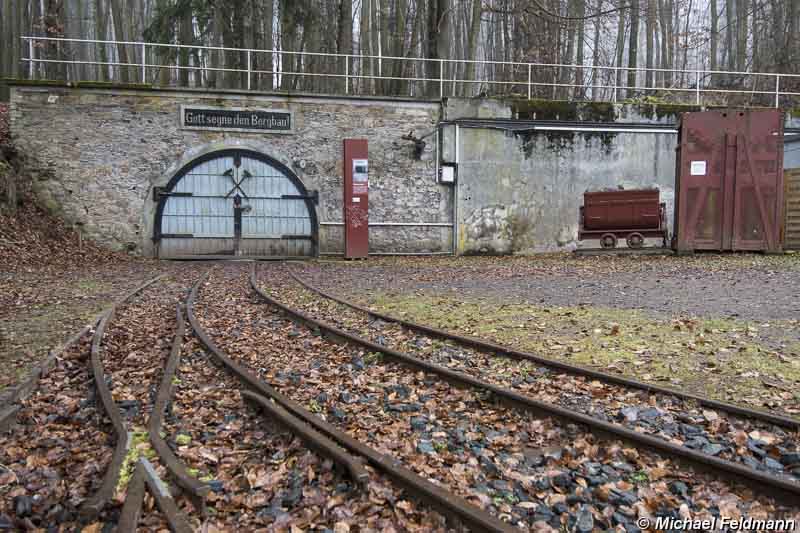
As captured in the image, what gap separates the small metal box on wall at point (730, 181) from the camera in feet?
52.2

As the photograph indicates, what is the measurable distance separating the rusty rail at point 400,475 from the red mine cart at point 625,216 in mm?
14967

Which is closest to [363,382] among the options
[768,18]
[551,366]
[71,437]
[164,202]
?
[551,366]

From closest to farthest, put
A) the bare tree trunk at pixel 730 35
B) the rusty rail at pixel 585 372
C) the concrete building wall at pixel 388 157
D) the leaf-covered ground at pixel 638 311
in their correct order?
the rusty rail at pixel 585 372 < the leaf-covered ground at pixel 638 311 < the concrete building wall at pixel 388 157 < the bare tree trunk at pixel 730 35

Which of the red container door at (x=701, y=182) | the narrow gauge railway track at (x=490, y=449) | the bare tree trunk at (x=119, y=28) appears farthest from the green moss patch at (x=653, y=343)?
the bare tree trunk at (x=119, y=28)

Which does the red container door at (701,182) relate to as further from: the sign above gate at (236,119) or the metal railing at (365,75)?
the sign above gate at (236,119)

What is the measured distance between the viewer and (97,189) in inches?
657

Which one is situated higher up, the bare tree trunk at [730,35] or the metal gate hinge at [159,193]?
the bare tree trunk at [730,35]

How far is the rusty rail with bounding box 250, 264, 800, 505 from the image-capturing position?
10.2ft

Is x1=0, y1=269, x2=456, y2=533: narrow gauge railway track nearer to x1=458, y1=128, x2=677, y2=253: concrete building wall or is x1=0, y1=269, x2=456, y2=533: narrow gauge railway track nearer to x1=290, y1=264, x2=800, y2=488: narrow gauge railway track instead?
x1=290, y1=264, x2=800, y2=488: narrow gauge railway track

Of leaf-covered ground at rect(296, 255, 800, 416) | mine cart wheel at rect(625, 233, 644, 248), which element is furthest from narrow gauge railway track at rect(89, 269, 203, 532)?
mine cart wheel at rect(625, 233, 644, 248)

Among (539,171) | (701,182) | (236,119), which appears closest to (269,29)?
(236,119)

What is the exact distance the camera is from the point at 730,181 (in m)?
16.1

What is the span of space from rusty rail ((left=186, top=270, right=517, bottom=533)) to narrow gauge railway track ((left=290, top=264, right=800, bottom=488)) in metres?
1.73

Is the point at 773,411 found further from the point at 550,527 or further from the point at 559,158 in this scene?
the point at 559,158
